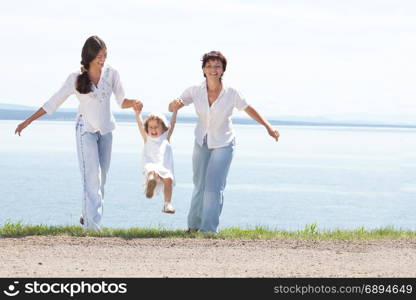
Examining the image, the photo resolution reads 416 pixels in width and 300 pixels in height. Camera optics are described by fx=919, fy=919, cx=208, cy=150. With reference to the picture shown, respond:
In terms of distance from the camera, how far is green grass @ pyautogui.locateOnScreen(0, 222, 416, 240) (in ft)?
36.4

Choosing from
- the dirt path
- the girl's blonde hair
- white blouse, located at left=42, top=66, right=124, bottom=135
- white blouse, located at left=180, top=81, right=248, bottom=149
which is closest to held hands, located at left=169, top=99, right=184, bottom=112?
white blouse, located at left=180, top=81, right=248, bottom=149

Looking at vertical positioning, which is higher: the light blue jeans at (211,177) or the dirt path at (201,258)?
the light blue jeans at (211,177)

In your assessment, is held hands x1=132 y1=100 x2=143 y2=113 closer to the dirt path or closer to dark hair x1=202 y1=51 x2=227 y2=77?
dark hair x1=202 y1=51 x2=227 y2=77

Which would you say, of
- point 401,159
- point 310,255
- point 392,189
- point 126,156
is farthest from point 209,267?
point 401,159

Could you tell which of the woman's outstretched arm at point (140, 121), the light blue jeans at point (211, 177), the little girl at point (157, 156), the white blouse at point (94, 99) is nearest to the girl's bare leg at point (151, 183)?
the little girl at point (157, 156)

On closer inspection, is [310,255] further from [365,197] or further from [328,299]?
[365,197]

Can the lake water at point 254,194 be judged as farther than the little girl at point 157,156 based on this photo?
Yes

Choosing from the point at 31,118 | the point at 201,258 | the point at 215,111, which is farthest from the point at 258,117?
the point at 31,118

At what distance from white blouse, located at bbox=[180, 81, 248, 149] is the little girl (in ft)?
1.25

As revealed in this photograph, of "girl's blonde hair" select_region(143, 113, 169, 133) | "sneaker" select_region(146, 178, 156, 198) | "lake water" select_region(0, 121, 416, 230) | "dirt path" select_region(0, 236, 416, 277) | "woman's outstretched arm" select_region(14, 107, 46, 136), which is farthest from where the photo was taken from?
"lake water" select_region(0, 121, 416, 230)

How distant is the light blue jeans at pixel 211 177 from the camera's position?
1123 cm

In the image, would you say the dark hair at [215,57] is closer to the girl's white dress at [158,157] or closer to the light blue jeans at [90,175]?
the girl's white dress at [158,157]

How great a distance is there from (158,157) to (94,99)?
3.63ft

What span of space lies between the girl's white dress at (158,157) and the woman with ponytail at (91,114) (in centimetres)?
51
